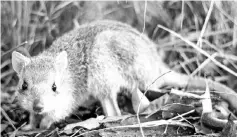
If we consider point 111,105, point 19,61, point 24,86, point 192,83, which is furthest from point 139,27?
point 24,86

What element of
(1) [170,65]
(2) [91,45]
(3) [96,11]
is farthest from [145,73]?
(3) [96,11]

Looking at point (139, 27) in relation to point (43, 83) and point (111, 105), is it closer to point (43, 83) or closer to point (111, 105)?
point (111, 105)

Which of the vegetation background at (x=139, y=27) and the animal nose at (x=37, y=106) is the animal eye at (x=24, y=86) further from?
the vegetation background at (x=139, y=27)

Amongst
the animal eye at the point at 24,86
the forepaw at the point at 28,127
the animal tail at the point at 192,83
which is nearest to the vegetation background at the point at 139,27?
the animal tail at the point at 192,83

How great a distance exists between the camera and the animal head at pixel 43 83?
13.9 feet

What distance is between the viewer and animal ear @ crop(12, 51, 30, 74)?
Answer: 456 centimetres

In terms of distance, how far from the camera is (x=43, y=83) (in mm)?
4297

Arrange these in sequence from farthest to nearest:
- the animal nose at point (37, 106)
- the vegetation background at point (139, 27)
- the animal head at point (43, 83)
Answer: the vegetation background at point (139, 27)
the animal head at point (43, 83)
the animal nose at point (37, 106)

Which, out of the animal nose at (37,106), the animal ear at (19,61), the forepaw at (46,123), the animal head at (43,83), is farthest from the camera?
the forepaw at (46,123)

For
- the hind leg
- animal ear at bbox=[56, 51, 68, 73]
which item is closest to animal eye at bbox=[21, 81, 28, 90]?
animal ear at bbox=[56, 51, 68, 73]

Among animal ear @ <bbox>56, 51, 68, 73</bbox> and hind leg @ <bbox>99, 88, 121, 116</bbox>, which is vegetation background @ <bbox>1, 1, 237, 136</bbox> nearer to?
animal ear @ <bbox>56, 51, 68, 73</bbox>

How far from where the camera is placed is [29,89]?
14.1 feet

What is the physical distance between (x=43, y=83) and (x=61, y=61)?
19.5 inches

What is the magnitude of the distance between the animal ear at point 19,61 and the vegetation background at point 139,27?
600mm
